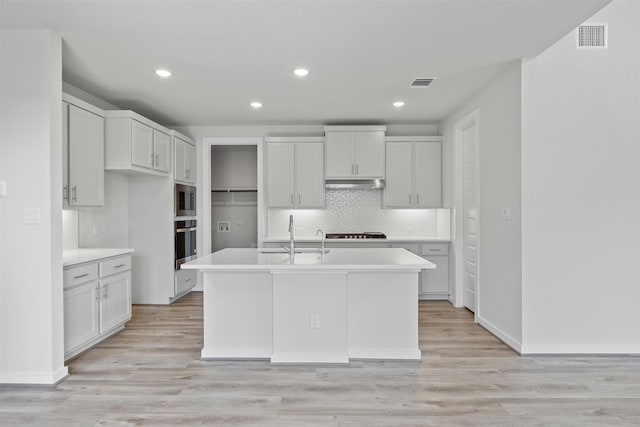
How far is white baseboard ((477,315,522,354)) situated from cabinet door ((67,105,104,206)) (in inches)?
165

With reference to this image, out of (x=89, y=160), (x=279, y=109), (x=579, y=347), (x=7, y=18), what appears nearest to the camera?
(x=7, y=18)

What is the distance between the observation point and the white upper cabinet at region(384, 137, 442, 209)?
5844 millimetres

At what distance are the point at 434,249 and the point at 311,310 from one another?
2.84 meters

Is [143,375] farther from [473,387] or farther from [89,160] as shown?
[473,387]

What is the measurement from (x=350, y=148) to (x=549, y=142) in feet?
9.20

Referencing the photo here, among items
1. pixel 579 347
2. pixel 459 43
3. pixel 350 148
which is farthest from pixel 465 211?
pixel 459 43

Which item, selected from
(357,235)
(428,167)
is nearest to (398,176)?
(428,167)

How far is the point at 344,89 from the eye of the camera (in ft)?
14.1

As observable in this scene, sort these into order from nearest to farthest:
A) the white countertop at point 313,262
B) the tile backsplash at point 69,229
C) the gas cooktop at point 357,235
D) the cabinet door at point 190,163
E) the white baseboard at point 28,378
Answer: the white baseboard at point 28,378, the white countertop at point 313,262, the tile backsplash at point 69,229, the gas cooktop at point 357,235, the cabinet door at point 190,163

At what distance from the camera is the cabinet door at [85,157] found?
146 inches

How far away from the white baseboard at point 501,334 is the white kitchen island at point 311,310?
36.0 inches

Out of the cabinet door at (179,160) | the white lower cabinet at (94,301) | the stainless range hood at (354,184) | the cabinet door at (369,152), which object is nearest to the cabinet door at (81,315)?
the white lower cabinet at (94,301)

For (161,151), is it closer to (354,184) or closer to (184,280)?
(184,280)

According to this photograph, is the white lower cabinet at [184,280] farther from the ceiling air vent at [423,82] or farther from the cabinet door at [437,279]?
the ceiling air vent at [423,82]
